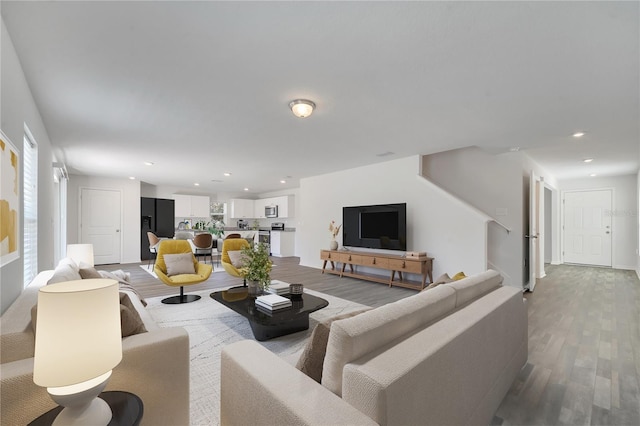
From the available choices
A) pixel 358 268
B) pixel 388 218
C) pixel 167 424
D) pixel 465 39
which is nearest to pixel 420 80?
pixel 465 39

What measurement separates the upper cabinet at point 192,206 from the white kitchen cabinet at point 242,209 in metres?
0.87

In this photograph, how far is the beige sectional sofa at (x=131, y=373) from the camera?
118 centimetres

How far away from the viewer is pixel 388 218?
5.59 m

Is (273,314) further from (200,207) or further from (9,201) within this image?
(200,207)

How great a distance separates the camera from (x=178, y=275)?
4125 millimetres

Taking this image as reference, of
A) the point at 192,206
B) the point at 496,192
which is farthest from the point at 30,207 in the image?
the point at 192,206

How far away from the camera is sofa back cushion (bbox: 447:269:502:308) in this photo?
72.1 inches

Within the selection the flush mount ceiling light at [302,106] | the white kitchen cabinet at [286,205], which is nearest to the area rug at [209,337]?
the flush mount ceiling light at [302,106]

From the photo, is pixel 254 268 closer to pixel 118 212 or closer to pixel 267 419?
pixel 267 419

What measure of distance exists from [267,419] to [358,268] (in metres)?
5.39

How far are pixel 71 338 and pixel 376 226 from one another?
204 inches

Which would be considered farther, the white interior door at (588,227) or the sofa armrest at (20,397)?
the white interior door at (588,227)

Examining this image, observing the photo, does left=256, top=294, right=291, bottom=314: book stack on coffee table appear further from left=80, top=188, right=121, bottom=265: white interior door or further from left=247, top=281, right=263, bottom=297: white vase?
left=80, top=188, right=121, bottom=265: white interior door

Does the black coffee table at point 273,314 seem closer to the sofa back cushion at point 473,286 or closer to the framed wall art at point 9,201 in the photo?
the sofa back cushion at point 473,286
